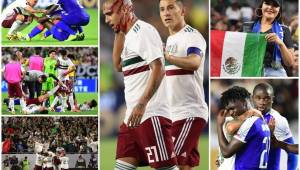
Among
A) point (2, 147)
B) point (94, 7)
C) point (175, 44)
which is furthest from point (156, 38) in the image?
point (2, 147)

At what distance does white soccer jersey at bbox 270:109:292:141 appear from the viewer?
268 inches

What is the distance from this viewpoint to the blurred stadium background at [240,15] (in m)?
6.83

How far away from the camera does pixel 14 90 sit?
6871mm

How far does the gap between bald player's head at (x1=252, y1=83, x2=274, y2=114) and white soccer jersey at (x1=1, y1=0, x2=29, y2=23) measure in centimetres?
227

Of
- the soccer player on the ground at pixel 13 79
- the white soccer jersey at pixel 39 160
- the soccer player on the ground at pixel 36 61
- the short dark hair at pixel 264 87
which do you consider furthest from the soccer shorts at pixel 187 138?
the soccer player on the ground at pixel 13 79

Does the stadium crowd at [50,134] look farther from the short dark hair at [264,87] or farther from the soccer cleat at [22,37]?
the short dark hair at [264,87]

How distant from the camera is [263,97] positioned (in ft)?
22.3

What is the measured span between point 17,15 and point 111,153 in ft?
5.12

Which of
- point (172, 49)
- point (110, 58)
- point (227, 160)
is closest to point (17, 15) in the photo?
point (110, 58)

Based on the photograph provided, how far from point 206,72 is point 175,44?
16.1 inches

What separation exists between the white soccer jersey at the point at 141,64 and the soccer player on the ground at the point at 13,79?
1047 mm

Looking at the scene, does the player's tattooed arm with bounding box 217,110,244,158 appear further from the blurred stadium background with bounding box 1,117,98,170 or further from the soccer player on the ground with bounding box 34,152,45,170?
the soccer player on the ground with bounding box 34,152,45,170

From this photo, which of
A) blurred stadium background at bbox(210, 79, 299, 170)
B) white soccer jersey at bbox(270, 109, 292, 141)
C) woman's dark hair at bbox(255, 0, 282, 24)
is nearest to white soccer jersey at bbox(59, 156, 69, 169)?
blurred stadium background at bbox(210, 79, 299, 170)

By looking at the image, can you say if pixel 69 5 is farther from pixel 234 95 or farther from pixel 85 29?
pixel 234 95
